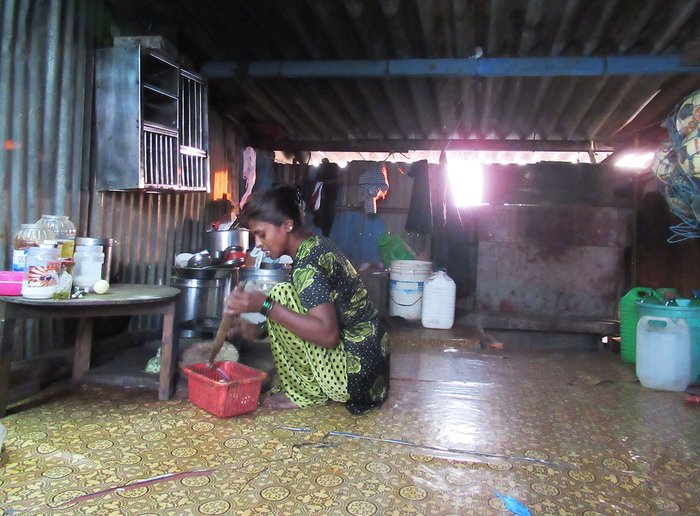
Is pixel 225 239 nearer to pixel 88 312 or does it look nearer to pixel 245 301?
pixel 88 312

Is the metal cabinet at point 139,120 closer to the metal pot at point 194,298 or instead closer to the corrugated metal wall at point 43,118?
the corrugated metal wall at point 43,118

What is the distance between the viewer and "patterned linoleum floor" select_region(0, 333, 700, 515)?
2.10 m

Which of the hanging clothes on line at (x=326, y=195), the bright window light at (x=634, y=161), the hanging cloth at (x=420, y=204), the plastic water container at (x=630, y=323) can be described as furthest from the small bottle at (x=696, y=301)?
the hanging clothes on line at (x=326, y=195)

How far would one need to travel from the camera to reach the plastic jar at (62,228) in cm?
310

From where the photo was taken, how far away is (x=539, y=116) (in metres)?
6.23

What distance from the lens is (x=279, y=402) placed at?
3.24 m

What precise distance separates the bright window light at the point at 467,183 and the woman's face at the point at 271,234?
5.00m

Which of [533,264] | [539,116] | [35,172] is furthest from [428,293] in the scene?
[35,172]

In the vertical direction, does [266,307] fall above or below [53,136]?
below

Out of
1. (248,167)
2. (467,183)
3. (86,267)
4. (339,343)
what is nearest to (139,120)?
(86,267)

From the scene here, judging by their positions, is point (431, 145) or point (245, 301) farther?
point (431, 145)

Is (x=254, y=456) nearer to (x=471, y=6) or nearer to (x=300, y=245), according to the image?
(x=300, y=245)

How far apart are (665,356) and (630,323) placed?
1075mm

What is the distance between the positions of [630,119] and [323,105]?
12.5 feet
